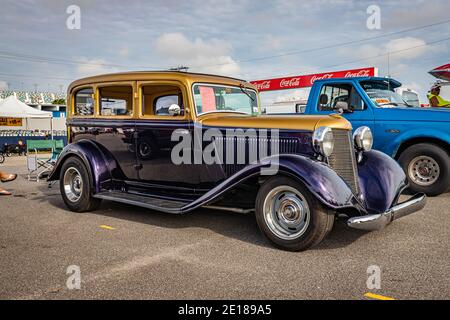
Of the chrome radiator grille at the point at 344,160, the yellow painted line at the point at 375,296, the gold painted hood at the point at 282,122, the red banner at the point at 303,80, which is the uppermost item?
the red banner at the point at 303,80

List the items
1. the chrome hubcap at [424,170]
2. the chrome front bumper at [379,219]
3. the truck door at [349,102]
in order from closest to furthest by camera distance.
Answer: the chrome front bumper at [379,219], the chrome hubcap at [424,170], the truck door at [349,102]

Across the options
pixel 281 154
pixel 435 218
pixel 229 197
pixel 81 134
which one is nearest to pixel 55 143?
pixel 81 134

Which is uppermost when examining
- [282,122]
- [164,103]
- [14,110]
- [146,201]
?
[14,110]

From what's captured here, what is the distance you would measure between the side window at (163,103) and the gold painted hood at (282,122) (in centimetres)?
60

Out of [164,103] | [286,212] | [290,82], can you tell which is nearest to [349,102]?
[164,103]

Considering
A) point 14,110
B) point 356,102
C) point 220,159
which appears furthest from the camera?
point 14,110

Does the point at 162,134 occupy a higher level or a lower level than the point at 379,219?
higher

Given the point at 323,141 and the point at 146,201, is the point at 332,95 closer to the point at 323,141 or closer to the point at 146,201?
the point at 323,141

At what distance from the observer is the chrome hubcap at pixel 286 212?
3814 mm

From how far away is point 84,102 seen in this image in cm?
612

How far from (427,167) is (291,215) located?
3905mm

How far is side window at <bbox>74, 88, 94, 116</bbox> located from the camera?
5.93 m

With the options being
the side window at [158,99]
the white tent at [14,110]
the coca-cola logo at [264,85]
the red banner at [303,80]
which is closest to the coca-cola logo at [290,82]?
the red banner at [303,80]

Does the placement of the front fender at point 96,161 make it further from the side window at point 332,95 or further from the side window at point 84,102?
the side window at point 332,95
